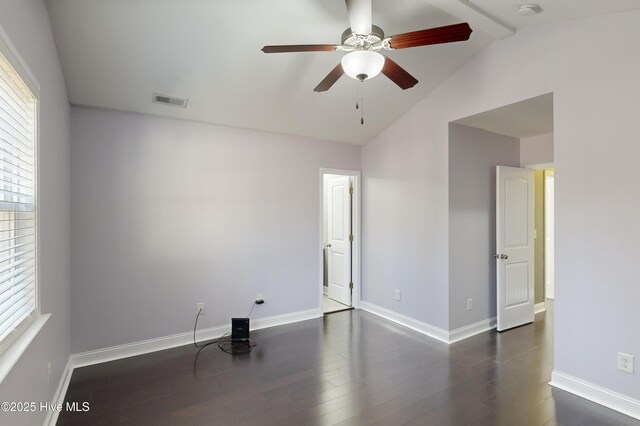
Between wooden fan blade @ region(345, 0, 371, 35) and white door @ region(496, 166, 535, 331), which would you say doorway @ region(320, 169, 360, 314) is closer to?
white door @ region(496, 166, 535, 331)

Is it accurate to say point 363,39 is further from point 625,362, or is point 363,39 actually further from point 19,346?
point 625,362

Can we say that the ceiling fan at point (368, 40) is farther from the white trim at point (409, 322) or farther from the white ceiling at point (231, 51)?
the white trim at point (409, 322)

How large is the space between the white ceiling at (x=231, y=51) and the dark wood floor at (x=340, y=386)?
2.51 m

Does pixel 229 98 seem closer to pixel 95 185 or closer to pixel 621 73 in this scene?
pixel 95 185

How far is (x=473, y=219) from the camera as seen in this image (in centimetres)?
382

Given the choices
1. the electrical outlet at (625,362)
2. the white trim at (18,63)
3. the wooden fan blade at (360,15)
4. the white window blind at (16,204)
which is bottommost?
the electrical outlet at (625,362)

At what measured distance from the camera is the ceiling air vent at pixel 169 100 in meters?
3.10

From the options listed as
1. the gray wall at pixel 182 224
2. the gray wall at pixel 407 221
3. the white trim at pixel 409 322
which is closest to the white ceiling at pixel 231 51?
the gray wall at pixel 182 224

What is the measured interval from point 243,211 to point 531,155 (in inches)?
147

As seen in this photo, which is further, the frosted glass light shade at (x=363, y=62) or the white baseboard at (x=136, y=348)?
the white baseboard at (x=136, y=348)

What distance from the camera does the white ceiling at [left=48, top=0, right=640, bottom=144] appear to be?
91.4 inches

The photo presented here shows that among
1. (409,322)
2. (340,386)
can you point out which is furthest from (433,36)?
(409,322)

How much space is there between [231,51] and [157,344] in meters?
2.95

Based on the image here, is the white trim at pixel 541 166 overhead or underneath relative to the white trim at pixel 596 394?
overhead
